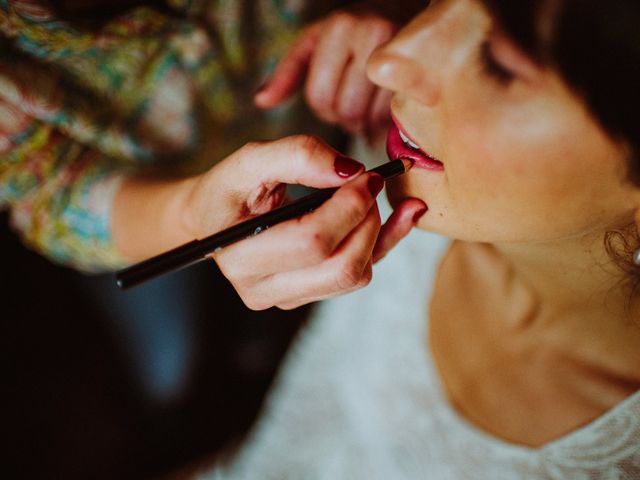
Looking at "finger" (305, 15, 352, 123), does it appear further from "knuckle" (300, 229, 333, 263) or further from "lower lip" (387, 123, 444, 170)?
"knuckle" (300, 229, 333, 263)

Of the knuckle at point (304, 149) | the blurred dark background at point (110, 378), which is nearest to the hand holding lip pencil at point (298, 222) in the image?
the knuckle at point (304, 149)

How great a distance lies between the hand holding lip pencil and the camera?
500 millimetres

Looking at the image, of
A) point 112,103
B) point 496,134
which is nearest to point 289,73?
point 112,103

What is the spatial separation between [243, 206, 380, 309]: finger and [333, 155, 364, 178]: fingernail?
0.04 meters

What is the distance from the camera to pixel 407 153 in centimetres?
58

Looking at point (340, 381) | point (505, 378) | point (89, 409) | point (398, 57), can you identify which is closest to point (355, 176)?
point (398, 57)

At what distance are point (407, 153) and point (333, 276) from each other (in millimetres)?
162

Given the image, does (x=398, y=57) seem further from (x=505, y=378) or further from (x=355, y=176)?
(x=505, y=378)

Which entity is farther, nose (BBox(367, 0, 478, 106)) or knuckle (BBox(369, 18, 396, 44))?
knuckle (BBox(369, 18, 396, 44))

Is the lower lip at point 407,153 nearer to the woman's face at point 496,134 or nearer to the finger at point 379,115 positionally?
the woman's face at point 496,134

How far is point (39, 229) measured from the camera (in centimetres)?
88

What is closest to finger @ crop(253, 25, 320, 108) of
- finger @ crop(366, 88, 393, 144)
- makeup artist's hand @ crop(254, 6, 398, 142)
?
makeup artist's hand @ crop(254, 6, 398, 142)

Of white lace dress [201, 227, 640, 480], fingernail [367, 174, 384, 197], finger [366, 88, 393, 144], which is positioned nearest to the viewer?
fingernail [367, 174, 384, 197]

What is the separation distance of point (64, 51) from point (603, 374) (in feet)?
2.74
